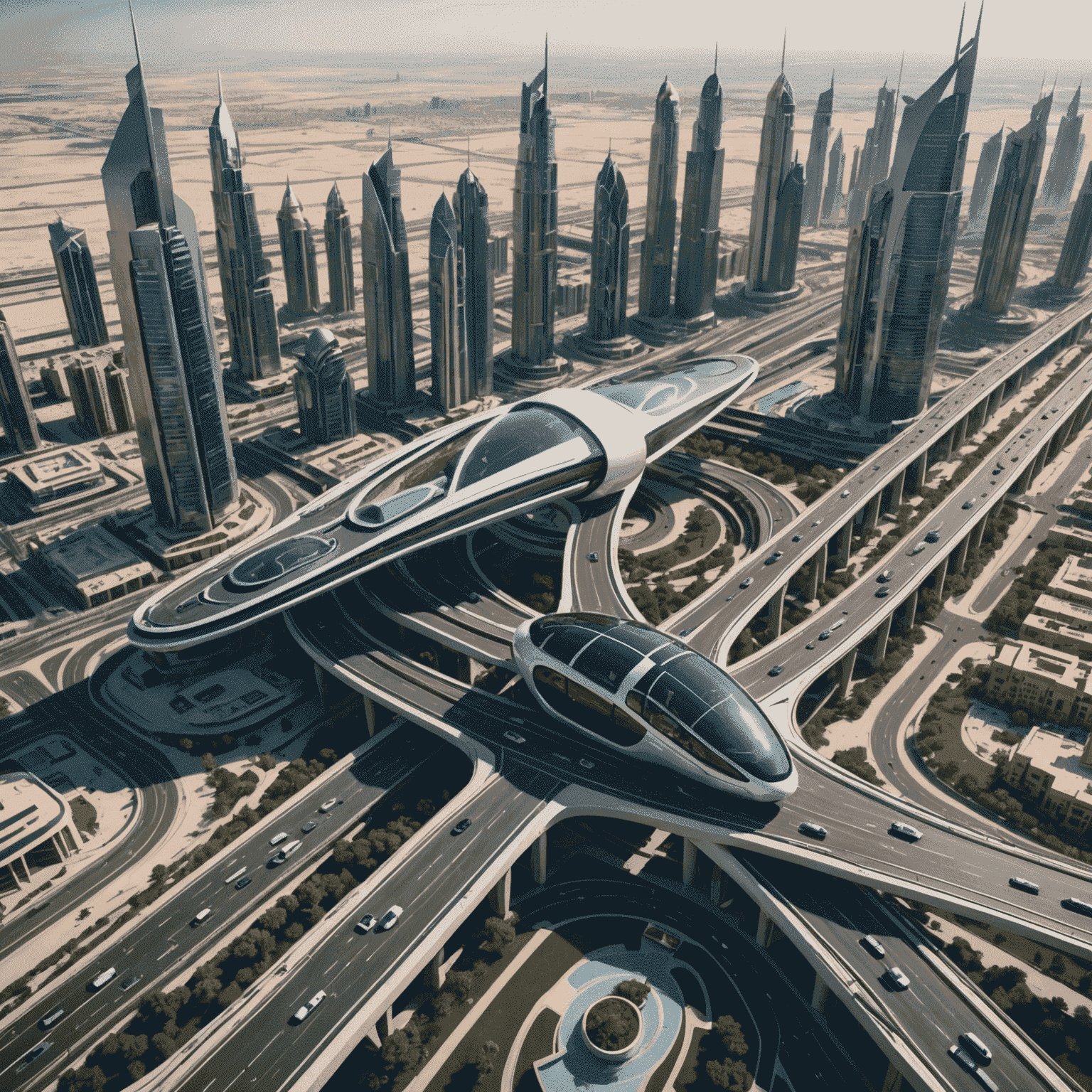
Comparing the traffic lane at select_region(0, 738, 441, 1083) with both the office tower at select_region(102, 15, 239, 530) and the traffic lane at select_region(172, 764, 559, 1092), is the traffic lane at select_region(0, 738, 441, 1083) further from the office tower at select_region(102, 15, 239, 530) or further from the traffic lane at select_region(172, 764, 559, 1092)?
the office tower at select_region(102, 15, 239, 530)

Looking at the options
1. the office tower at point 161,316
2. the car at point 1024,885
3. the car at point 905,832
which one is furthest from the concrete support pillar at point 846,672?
the office tower at point 161,316

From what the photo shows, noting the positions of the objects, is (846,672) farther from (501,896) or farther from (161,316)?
(161,316)

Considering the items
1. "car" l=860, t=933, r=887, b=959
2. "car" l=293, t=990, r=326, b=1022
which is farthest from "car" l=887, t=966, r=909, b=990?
"car" l=293, t=990, r=326, b=1022

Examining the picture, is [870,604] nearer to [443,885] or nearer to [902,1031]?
[902,1031]

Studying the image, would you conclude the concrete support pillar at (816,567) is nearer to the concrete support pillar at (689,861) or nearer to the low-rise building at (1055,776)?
the low-rise building at (1055,776)

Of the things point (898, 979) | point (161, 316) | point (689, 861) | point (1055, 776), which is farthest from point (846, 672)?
point (161, 316)

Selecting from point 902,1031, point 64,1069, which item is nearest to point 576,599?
point 902,1031
